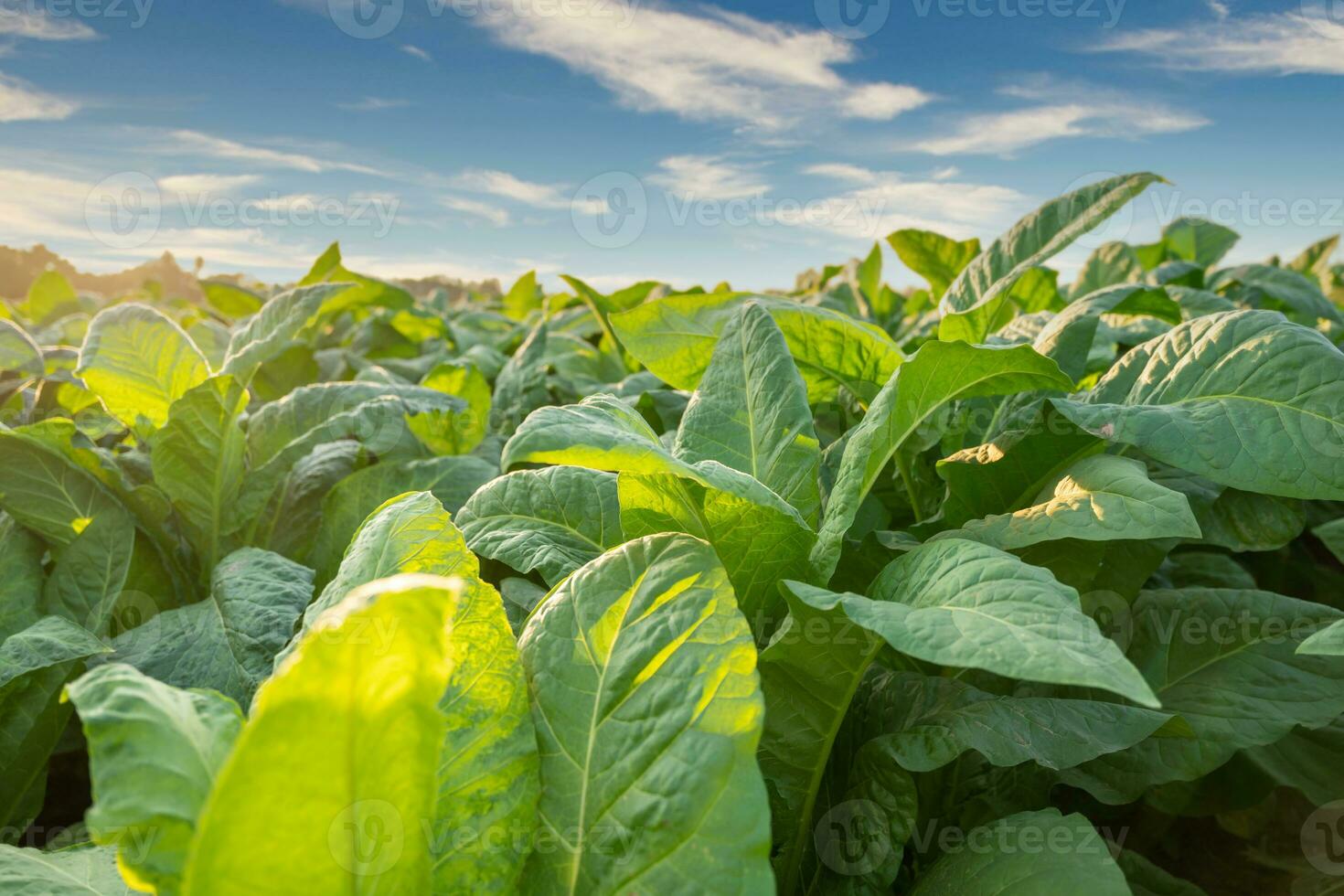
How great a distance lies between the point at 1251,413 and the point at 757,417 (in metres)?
0.61

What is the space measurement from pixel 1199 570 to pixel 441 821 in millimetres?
1621

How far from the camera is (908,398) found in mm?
1044

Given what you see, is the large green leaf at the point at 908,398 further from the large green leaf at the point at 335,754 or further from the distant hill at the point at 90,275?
the distant hill at the point at 90,275

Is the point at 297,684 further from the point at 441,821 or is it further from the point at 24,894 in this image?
the point at 24,894

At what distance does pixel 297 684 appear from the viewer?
1.79 feet

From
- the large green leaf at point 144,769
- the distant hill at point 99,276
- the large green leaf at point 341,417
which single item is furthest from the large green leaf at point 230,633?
the distant hill at point 99,276

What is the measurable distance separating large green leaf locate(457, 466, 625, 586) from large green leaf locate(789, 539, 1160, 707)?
14.1 inches

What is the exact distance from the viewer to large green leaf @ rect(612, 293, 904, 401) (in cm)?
139

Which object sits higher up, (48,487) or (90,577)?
(48,487)

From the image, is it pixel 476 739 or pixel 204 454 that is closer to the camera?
pixel 476 739

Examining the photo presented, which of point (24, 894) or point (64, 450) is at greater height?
point (64, 450)

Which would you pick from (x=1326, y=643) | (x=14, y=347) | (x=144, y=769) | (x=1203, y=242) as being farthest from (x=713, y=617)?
(x=1203, y=242)

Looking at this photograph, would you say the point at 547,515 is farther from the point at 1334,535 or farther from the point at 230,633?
the point at 1334,535

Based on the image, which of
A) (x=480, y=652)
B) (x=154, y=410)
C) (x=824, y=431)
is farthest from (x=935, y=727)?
(x=154, y=410)
